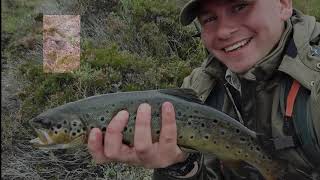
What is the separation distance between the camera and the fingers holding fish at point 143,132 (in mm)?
3102

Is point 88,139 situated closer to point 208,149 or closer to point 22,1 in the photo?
point 208,149

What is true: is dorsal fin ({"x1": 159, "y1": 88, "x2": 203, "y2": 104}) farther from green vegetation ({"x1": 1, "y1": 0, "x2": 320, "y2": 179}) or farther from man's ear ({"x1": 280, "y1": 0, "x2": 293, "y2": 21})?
green vegetation ({"x1": 1, "y1": 0, "x2": 320, "y2": 179})

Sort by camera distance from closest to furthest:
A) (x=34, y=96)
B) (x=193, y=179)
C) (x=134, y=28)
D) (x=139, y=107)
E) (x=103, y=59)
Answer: (x=139, y=107), (x=193, y=179), (x=34, y=96), (x=103, y=59), (x=134, y=28)

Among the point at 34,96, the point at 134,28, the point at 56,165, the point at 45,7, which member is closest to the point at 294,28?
the point at 56,165

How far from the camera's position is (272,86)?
11.5ft

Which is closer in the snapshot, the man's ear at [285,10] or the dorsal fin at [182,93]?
the dorsal fin at [182,93]

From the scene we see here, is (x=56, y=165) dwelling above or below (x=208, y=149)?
below

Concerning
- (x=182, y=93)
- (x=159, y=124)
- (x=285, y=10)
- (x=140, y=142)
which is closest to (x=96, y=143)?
(x=140, y=142)

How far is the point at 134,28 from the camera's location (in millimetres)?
7750

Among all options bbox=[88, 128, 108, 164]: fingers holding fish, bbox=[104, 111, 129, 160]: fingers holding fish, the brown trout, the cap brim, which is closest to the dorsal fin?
the brown trout

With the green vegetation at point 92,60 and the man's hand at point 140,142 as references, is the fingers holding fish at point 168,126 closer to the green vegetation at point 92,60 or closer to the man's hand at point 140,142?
the man's hand at point 140,142

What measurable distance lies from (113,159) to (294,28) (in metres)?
1.29

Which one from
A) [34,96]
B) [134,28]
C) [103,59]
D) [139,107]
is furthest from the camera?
[134,28]

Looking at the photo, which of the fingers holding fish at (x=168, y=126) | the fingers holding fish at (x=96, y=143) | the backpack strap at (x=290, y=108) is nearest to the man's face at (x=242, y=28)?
the backpack strap at (x=290, y=108)
